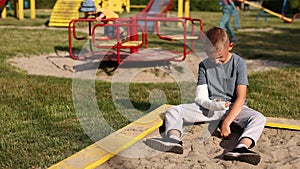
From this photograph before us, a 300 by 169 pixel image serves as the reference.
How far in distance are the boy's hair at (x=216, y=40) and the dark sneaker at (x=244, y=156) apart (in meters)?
0.78

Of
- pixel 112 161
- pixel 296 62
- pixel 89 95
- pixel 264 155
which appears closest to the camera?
pixel 112 161

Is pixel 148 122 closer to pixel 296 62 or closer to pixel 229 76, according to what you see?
pixel 229 76

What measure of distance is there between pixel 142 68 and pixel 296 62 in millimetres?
2622

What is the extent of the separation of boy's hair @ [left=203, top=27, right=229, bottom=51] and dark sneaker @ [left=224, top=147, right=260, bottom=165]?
0.78 m

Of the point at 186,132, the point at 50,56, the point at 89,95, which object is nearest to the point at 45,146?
the point at 186,132

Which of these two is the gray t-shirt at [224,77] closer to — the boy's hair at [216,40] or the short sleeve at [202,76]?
the short sleeve at [202,76]

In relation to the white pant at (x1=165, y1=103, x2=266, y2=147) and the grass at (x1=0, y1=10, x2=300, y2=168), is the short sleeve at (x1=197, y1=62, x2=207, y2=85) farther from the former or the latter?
the grass at (x1=0, y1=10, x2=300, y2=168)

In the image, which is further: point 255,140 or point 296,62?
point 296,62

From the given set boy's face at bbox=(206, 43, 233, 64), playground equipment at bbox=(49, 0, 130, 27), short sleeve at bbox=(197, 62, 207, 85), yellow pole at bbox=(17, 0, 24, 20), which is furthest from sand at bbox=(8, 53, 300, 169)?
yellow pole at bbox=(17, 0, 24, 20)

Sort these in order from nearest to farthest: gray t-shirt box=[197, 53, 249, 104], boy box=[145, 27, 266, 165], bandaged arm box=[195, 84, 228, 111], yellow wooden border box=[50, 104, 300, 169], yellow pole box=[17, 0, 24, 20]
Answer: yellow wooden border box=[50, 104, 300, 169] → boy box=[145, 27, 266, 165] → bandaged arm box=[195, 84, 228, 111] → gray t-shirt box=[197, 53, 249, 104] → yellow pole box=[17, 0, 24, 20]

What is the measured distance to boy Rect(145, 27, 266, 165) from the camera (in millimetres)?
3291

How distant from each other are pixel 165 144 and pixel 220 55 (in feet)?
2.62

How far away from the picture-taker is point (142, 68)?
727cm

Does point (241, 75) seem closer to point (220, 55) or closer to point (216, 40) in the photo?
point (220, 55)
